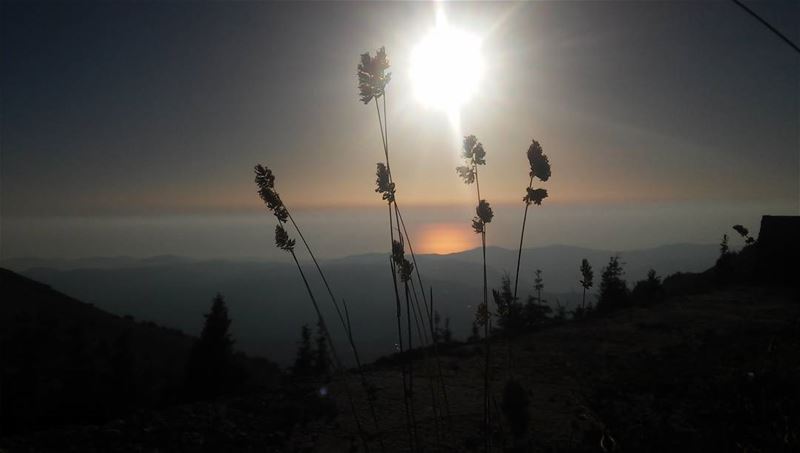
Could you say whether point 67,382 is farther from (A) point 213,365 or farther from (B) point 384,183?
(B) point 384,183

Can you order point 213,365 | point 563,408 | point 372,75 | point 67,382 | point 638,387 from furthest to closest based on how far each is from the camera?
point 213,365
point 67,382
point 638,387
point 563,408
point 372,75

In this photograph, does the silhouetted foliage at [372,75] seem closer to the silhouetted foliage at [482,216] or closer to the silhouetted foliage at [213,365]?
the silhouetted foliage at [482,216]

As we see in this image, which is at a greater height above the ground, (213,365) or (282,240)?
(282,240)

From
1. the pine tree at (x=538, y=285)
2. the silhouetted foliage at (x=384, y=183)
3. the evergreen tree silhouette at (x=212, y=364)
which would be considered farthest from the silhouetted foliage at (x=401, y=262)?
the pine tree at (x=538, y=285)

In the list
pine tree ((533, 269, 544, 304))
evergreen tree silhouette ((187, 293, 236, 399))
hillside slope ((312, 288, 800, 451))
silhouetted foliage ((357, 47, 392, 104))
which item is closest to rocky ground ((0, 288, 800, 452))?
hillside slope ((312, 288, 800, 451))

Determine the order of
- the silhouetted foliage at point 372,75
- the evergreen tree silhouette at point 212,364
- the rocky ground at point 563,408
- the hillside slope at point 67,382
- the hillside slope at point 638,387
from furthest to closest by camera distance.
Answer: the evergreen tree silhouette at point 212,364, the hillside slope at point 67,382, the rocky ground at point 563,408, the hillside slope at point 638,387, the silhouetted foliage at point 372,75

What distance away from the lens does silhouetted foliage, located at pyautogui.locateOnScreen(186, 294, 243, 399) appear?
19.4 metres

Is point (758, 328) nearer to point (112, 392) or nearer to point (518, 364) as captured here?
point (518, 364)

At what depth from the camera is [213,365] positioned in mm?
19891

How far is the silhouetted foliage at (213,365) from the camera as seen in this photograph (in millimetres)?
→ 19359

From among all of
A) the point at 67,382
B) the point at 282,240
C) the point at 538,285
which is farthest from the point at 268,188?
the point at 538,285

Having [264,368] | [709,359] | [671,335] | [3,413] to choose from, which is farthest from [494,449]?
[264,368]

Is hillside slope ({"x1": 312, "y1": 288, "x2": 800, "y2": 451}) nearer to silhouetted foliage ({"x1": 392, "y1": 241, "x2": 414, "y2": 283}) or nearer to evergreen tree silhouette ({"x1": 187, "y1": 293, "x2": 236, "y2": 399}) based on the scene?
silhouetted foliage ({"x1": 392, "y1": 241, "x2": 414, "y2": 283})

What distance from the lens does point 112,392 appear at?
2048 centimetres
